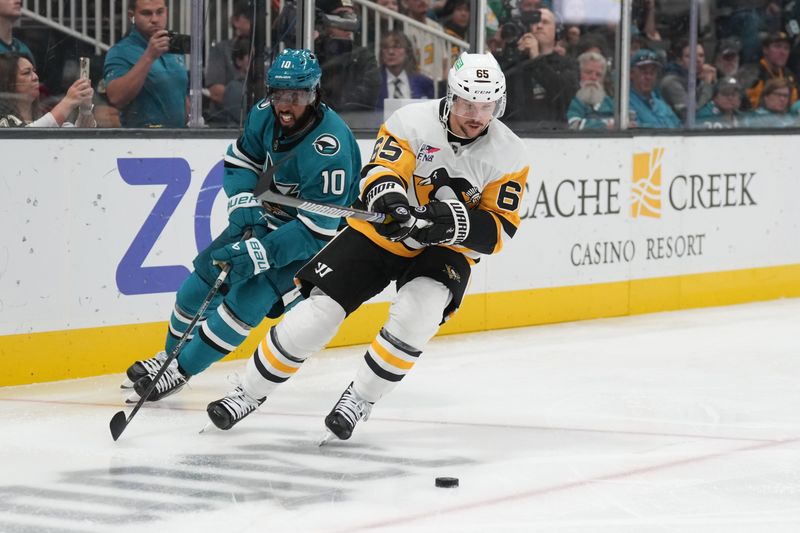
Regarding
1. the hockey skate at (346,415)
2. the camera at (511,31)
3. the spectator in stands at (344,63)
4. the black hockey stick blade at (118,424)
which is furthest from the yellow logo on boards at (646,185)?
the black hockey stick blade at (118,424)

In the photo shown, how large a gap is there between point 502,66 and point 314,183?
8.36ft

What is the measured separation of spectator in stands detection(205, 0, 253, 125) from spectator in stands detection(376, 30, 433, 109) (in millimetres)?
756

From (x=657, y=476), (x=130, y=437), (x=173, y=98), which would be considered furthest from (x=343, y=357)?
(x=657, y=476)

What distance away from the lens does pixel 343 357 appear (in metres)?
5.88

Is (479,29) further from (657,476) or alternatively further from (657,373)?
(657,476)

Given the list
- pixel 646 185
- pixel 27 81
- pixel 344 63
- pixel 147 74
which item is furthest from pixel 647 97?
A: pixel 27 81

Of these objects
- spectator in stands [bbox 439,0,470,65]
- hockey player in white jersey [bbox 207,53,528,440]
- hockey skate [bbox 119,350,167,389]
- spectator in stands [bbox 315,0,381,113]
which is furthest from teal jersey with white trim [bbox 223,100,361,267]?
spectator in stands [bbox 439,0,470,65]

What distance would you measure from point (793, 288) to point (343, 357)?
10.7ft

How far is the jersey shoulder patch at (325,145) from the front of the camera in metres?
4.45

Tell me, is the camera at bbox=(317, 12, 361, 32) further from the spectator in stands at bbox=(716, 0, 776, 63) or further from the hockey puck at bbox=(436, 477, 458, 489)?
the hockey puck at bbox=(436, 477, 458, 489)

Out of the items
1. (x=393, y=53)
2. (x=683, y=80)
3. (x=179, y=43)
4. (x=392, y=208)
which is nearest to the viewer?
(x=392, y=208)

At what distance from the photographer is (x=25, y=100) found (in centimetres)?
512

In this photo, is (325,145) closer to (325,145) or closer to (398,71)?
(325,145)

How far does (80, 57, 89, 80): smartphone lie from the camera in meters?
5.27
